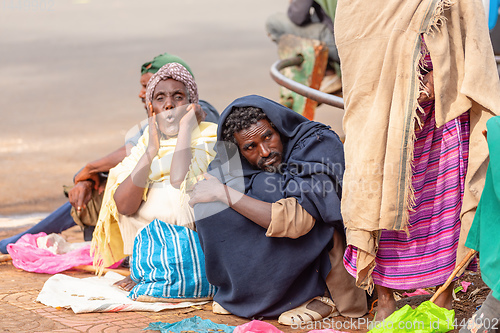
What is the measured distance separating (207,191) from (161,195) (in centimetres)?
57

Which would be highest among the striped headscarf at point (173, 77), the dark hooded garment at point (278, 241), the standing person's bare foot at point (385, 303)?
the striped headscarf at point (173, 77)

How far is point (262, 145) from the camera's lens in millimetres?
3756

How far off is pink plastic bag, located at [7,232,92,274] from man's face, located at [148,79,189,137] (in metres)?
1.34

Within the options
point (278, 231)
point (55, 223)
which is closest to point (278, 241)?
point (278, 231)

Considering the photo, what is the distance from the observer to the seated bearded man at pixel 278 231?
3521mm

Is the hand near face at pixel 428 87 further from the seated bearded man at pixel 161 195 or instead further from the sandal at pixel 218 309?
the sandal at pixel 218 309

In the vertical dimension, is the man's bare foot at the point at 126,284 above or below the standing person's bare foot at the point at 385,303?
below

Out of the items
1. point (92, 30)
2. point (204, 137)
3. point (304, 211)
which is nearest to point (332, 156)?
point (304, 211)

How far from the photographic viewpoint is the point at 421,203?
3303mm

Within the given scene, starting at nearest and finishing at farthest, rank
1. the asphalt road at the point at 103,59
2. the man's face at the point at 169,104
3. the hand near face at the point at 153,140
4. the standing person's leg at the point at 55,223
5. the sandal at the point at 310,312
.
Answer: the sandal at the point at 310,312 → the hand near face at the point at 153,140 → the man's face at the point at 169,104 → the standing person's leg at the point at 55,223 → the asphalt road at the point at 103,59

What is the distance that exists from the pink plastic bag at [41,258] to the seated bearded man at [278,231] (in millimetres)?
1618

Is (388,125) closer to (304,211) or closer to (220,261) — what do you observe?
(304,211)

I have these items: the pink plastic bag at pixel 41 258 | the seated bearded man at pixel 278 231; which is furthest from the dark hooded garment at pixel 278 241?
the pink plastic bag at pixel 41 258

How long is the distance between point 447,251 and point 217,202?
1284mm
